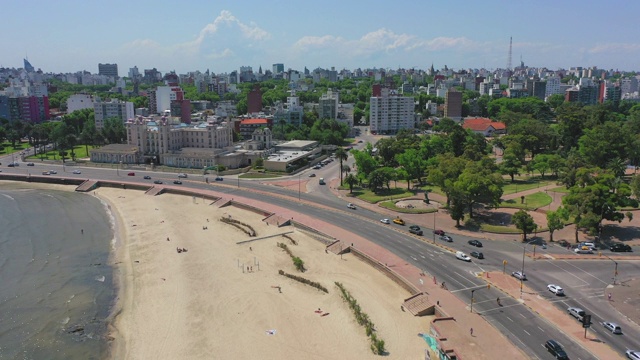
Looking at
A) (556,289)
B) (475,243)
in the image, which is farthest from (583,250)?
(556,289)

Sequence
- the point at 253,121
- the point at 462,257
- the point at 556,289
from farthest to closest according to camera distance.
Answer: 1. the point at 253,121
2. the point at 462,257
3. the point at 556,289

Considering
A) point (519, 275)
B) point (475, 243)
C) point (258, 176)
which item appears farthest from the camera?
point (258, 176)

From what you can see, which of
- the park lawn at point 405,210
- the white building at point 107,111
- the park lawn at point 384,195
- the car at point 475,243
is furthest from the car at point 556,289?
the white building at point 107,111

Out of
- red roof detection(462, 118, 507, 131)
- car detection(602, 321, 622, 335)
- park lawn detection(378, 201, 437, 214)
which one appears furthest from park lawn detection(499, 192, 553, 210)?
red roof detection(462, 118, 507, 131)

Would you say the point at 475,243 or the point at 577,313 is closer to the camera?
the point at 577,313

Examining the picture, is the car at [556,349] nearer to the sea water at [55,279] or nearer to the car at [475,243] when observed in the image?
the car at [475,243]

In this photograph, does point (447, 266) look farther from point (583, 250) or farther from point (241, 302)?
point (241, 302)

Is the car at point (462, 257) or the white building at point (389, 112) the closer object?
the car at point (462, 257)
